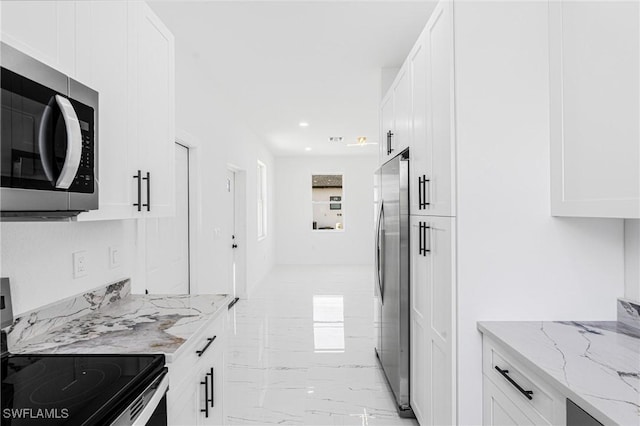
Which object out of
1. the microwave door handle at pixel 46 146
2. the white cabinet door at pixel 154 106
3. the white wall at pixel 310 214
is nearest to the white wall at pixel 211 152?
the white cabinet door at pixel 154 106

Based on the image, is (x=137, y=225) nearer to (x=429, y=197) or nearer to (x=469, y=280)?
(x=429, y=197)

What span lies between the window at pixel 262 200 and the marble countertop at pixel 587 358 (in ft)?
20.2

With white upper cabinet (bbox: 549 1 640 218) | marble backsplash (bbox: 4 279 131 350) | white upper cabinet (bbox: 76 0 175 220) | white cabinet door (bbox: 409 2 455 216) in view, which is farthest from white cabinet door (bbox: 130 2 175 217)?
white upper cabinet (bbox: 549 1 640 218)

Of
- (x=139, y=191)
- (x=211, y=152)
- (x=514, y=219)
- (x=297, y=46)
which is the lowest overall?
(x=514, y=219)

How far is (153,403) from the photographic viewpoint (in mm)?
1112

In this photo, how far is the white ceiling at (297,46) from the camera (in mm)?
2510

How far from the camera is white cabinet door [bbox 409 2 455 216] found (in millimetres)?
1658

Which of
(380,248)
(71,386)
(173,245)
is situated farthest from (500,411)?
(173,245)

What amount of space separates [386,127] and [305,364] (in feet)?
7.06

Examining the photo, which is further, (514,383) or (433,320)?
(433,320)

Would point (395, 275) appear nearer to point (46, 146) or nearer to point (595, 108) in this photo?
point (595, 108)

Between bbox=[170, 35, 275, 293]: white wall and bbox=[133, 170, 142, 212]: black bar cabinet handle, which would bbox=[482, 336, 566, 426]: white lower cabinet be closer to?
bbox=[133, 170, 142, 212]: black bar cabinet handle

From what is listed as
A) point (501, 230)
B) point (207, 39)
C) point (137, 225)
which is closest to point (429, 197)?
point (501, 230)

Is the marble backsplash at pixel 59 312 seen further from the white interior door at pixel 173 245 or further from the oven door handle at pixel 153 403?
the white interior door at pixel 173 245
